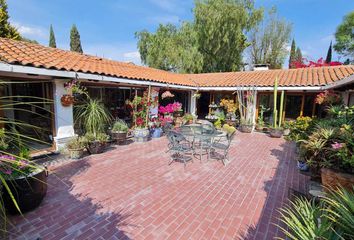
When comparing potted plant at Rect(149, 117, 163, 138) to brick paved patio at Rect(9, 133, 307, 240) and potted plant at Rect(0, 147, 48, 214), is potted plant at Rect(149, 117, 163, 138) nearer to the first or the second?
brick paved patio at Rect(9, 133, 307, 240)

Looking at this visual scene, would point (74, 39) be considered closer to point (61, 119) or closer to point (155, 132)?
point (155, 132)

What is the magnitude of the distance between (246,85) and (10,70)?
10744 millimetres

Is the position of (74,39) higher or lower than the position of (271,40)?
higher

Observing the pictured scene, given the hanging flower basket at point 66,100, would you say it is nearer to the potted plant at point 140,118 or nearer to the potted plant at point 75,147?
the potted plant at point 75,147

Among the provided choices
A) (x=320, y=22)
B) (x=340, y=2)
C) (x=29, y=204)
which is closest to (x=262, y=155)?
(x=29, y=204)

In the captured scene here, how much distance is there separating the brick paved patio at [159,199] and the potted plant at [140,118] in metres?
2.03

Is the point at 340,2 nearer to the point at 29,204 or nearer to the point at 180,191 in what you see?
the point at 180,191

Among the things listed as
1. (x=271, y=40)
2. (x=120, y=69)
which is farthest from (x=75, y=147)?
(x=271, y=40)

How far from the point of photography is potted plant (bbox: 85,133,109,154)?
19.9ft

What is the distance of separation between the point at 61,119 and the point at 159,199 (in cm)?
446

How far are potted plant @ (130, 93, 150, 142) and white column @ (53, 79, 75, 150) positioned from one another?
2578 mm

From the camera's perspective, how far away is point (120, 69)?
8969mm

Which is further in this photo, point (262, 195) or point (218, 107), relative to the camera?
point (218, 107)

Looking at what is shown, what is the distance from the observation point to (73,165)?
17.1ft
